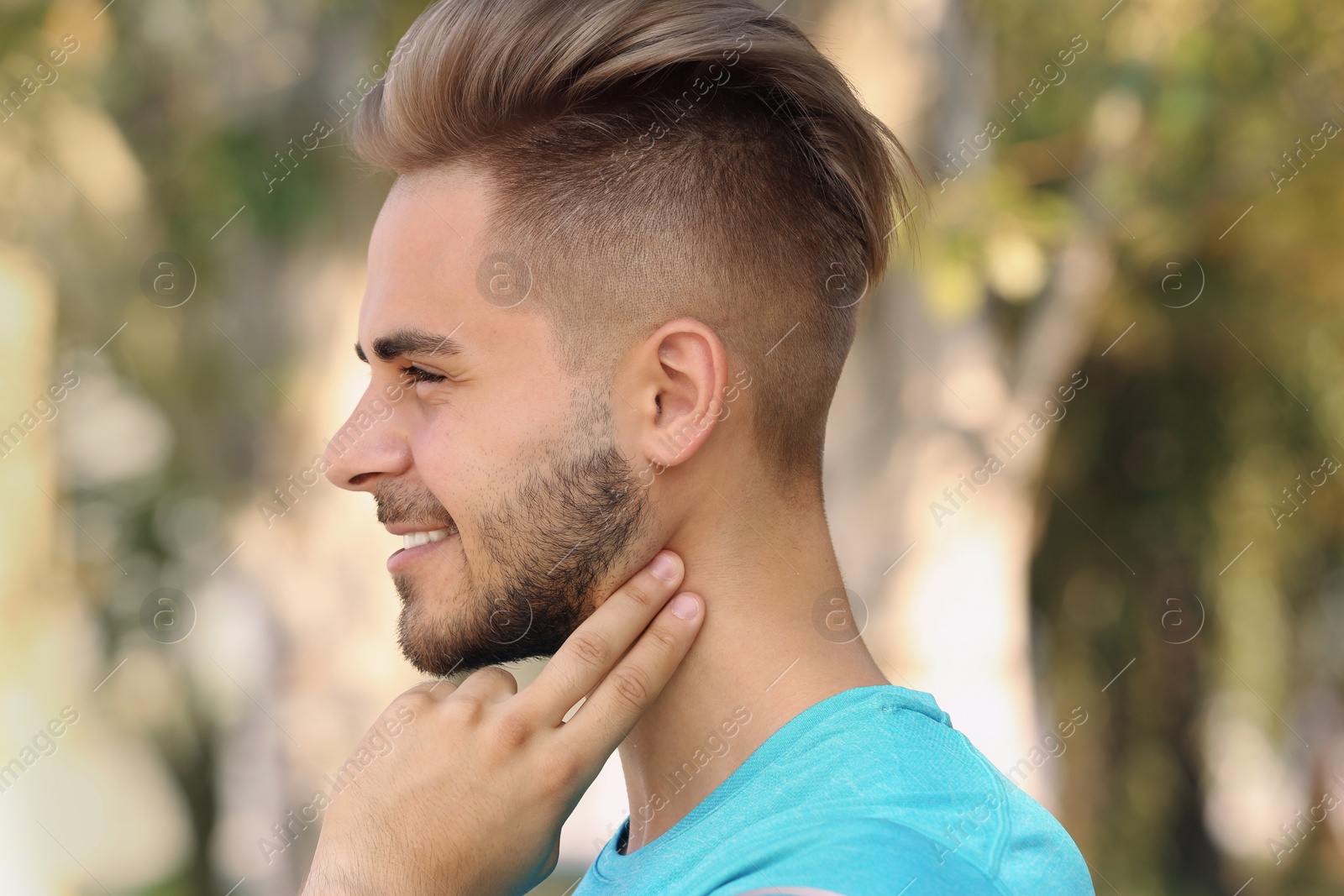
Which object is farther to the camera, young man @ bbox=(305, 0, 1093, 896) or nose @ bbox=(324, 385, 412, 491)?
nose @ bbox=(324, 385, 412, 491)

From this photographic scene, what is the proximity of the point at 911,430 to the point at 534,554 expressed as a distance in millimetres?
3756

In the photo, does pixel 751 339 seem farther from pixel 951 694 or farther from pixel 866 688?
pixel 951 694

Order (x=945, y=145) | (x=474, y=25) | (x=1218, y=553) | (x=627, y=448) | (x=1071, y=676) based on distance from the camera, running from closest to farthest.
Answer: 1. (x=627, y=448)
2. (x=474, y=25)
3. (x=945, y=145)
4. (x=1218, y=553)
5. (x=1071, y=676)

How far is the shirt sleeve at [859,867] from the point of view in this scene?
4.34ft

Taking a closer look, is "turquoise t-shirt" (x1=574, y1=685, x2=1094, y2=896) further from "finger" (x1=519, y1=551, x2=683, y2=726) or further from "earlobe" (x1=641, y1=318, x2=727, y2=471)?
"earlobe" (x1=641, y1=318, x2=727, y2=471)

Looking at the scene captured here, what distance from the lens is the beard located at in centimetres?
186

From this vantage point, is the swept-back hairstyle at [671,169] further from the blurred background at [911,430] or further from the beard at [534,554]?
the blurred background at [911,430]

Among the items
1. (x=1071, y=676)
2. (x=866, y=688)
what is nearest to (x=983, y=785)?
(x=866, y=688)

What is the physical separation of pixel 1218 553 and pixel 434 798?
8.00 metres

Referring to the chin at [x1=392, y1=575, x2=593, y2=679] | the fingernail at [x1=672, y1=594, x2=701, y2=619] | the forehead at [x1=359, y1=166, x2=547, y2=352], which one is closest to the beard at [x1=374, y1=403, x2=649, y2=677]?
the chin at [x1=392, y1=575, x2=593, y2=679]

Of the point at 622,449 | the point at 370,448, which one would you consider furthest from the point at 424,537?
the point at 622,449

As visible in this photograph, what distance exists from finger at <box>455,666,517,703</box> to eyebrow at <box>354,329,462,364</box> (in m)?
0.51

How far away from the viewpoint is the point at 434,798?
1713 millimetres

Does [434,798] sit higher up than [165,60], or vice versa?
[165,60]
